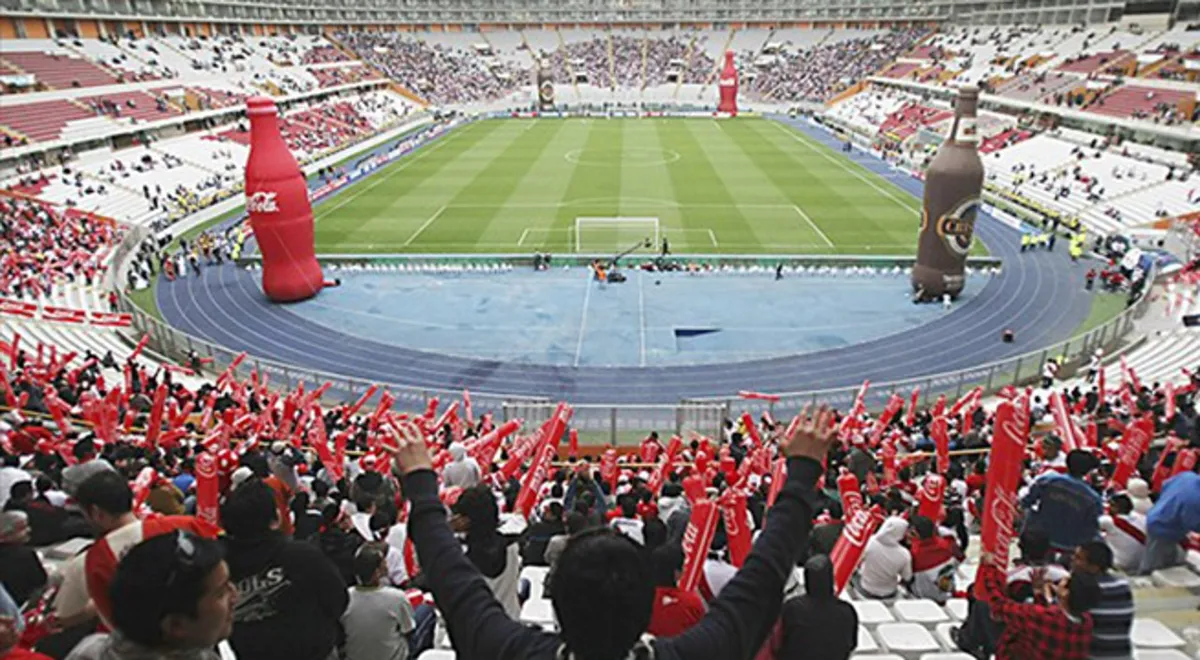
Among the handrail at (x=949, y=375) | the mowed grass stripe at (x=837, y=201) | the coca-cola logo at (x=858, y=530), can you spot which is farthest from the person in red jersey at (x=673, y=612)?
the mowed grass stripe at (x=837, y=201)

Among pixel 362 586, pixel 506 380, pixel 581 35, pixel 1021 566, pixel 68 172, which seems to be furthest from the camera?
pixel 581 35

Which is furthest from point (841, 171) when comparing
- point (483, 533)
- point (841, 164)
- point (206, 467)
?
point (483, 533)

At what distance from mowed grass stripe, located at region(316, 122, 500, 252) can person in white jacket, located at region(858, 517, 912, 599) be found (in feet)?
95.9

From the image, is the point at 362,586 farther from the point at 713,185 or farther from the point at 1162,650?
the point at 713,185

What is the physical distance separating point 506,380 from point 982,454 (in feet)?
40.9

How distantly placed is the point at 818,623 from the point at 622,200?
38.8 metres

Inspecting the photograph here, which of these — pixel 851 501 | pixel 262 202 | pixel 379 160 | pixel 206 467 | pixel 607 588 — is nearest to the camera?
pixel 607 588

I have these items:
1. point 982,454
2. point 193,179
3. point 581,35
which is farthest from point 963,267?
point 581,35

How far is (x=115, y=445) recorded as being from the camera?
1038cm

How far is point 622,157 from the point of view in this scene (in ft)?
179

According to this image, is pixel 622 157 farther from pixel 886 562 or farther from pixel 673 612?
pixel 673 612

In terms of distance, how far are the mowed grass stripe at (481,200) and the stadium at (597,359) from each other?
319mm

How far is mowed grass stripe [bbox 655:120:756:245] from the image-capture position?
36.1m

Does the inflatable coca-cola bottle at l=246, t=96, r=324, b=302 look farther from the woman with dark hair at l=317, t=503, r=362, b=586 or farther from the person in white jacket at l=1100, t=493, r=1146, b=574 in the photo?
the person in white jacket at l=1100, t=493, r=1146, b=574
